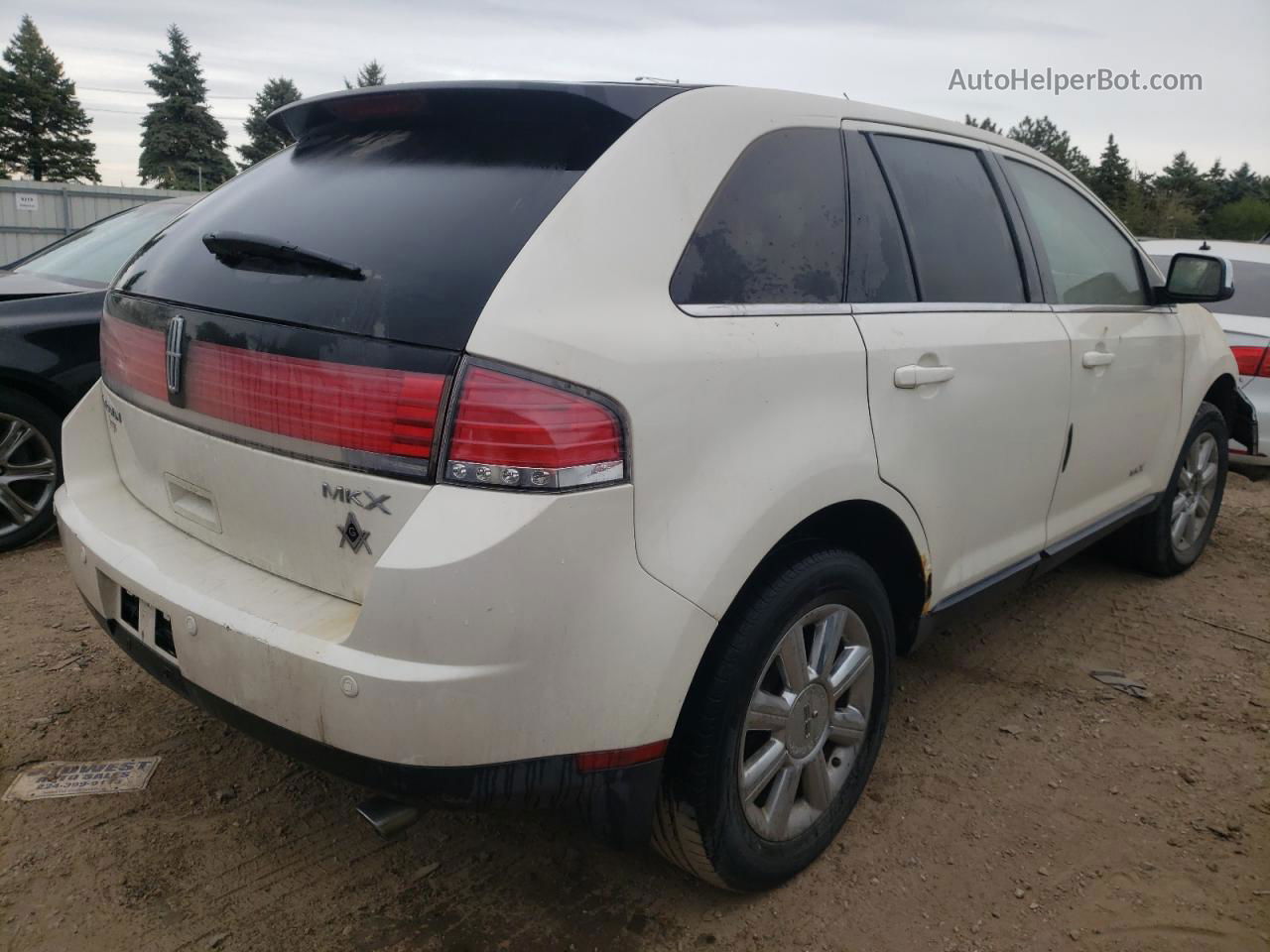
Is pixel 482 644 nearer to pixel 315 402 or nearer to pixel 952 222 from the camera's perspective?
pixel 315 402

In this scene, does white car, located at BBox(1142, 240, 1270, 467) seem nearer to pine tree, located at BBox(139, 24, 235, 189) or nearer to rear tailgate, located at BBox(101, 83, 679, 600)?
rear tailgate, located at BBox(101, 83, 679, 600)

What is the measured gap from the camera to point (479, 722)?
163 cm

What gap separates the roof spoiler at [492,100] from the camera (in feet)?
6.18

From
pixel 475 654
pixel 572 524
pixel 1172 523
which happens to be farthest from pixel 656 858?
pixel 1172 523

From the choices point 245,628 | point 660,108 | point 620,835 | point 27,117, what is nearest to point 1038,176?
point 660,108

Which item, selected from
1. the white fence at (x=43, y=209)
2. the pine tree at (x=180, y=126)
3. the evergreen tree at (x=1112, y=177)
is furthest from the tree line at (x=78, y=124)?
the evergreen tree at (x=1112, y=177)

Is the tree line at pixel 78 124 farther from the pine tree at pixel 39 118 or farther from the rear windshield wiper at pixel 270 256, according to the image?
the rear windshield wiper at pixel 270 256

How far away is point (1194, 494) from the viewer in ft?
14.6

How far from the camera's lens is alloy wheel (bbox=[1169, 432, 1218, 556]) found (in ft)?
14.2

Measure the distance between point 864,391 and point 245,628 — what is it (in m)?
1.39

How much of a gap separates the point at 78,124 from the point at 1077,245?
63497 mm

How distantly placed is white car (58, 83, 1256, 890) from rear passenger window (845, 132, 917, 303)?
0.01 meters

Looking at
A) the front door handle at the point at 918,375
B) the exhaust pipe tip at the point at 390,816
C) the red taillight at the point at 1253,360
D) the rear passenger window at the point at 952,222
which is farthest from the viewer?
the red taillight at the point at 1253,360

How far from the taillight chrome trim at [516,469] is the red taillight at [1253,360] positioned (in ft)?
19.2
